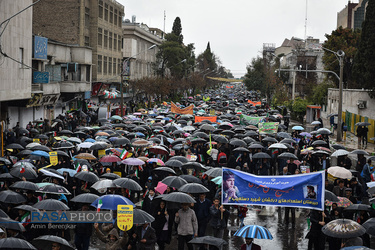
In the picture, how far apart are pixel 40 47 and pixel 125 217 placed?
29.1m

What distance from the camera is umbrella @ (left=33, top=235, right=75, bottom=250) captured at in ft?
27.0

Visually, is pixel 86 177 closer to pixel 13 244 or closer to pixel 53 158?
pixel 53 158

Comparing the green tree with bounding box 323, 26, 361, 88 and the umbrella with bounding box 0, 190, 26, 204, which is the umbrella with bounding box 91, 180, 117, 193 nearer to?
the umbrella with bounding box 0, 190, 26, 204

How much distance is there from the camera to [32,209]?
A: 10.2 metres

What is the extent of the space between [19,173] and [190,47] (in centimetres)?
8677

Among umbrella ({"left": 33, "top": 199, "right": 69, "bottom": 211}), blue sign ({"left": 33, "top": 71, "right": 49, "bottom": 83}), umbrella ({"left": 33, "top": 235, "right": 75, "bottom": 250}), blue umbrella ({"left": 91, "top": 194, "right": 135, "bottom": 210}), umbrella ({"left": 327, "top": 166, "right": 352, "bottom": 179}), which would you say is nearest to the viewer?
umbrella ({"left": 33, "top": 235, "right": 75, "bottom": 250})

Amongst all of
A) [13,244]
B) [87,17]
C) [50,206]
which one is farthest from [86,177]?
[87,17]

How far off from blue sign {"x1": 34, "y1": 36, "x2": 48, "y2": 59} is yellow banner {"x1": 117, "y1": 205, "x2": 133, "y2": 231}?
28.0m

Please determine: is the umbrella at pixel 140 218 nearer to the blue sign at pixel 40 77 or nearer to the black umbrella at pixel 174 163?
the black umbrella at pixel 174 163

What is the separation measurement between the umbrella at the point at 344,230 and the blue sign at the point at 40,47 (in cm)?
2912

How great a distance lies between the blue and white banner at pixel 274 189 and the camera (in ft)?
37.8

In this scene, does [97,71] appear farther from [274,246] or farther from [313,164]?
[274,246]

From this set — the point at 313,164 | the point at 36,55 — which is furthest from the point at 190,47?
the point at 313,164

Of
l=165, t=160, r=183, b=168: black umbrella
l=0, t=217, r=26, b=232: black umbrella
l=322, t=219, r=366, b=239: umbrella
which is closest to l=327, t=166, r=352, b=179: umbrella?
l=165, t=160, r=183, b=168: black umbrella
